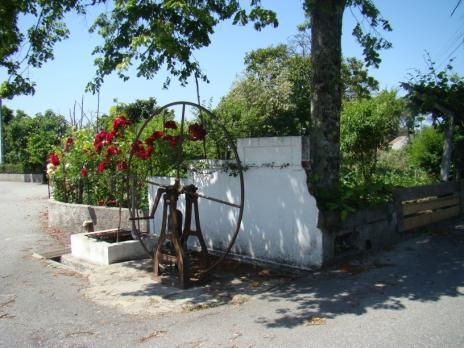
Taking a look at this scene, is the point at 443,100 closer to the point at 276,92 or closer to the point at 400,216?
the point at 400,216

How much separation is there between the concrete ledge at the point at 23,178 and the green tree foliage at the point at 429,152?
70.5ft

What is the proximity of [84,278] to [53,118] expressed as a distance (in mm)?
30786

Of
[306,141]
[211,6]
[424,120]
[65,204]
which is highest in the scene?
[211,6]

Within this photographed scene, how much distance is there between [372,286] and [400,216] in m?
2.42

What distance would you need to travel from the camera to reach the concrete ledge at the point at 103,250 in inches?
285

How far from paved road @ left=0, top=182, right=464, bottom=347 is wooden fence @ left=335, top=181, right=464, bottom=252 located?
40 centimetres

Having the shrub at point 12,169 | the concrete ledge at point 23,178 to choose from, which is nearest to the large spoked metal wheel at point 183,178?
the concrete ledge at point 23,178

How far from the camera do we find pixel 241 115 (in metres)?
14.1

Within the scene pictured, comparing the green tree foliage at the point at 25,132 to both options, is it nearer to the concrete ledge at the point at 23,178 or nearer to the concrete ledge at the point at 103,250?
the concrete ledge at the point at 23,178

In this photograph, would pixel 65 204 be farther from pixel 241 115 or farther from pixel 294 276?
pixel 294 276

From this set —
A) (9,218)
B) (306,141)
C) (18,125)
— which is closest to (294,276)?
(306,141)

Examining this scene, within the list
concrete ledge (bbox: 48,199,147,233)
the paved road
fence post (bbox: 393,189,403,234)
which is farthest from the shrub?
fence post (bbox: 393,189,403,234)

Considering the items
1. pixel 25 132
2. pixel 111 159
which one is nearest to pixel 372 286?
pixel 111 159

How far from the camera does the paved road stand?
4.15 m
